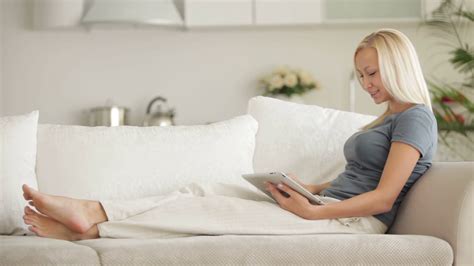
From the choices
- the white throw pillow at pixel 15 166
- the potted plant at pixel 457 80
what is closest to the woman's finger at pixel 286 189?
the white throw pillow at pixel 15 166

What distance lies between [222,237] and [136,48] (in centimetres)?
385

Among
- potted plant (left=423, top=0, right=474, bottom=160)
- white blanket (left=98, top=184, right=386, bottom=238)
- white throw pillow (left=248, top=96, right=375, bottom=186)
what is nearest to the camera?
white blanket (left=98, top=184, right=386, bottom=238)

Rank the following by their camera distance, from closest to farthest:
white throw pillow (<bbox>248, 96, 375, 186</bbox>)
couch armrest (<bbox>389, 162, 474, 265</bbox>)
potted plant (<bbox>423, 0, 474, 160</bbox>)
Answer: couch armrest (<bbox>389, 162, 474, 265</bbox>) < white throw pillow (<bbox>248, 96, 375, 186</bbox>) < potted plant (<bbox>423, 0, 474, 160</bbox>)

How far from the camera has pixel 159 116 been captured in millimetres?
5781

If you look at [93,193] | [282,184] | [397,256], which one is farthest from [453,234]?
[93,193]

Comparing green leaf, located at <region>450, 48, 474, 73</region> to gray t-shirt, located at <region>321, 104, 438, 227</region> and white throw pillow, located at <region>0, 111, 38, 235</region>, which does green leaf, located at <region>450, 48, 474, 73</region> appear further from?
white throw pillow, located at <region>0, 111, 38, 235</region>

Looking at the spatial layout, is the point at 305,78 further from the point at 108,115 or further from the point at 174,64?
the point at 108,115

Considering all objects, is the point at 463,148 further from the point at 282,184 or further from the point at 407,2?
the point at 282,184

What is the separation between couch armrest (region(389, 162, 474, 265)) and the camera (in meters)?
2.28

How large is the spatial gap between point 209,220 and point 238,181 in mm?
441

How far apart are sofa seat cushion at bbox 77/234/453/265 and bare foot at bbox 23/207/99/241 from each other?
23cm

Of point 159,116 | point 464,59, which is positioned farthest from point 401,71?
point 159,116

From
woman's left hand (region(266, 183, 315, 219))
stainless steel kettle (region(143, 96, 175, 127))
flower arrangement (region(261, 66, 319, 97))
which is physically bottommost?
stainless steel kettle (region(143, 96, 175, 127))

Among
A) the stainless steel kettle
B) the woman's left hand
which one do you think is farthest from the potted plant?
the woman's left hand
